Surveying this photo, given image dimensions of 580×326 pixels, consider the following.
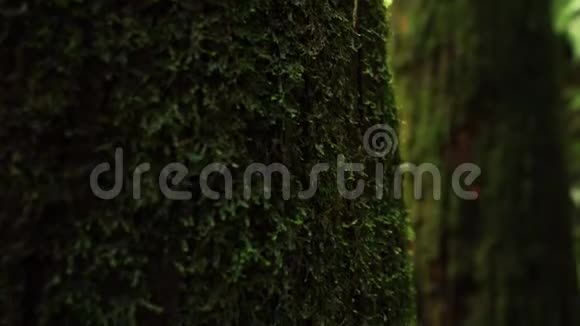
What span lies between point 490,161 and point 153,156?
6.32 feet

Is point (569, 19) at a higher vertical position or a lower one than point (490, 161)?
higher

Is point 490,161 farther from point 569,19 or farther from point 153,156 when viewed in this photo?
point 569,19

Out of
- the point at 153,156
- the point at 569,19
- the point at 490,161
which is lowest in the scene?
the point at 153,156

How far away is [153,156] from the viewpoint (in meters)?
0.81

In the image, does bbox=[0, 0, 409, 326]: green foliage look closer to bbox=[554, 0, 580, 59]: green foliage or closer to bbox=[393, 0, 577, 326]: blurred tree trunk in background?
bbox=[393, 0, 577, 326]: blurred tree trunk in background

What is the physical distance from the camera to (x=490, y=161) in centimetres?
247

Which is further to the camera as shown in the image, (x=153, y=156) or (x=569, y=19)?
(x=569, y=19)

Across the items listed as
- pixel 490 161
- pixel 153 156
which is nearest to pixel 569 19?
pixel 490 161

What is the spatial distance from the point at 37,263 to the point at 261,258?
0.29 metres

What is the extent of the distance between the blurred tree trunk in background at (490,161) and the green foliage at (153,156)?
1575 mm

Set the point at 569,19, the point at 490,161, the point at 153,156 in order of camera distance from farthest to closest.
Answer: the point at 569,19
the point at 490,161
the point at 153,156

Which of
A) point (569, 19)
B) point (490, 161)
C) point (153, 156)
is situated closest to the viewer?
point (153, 156)

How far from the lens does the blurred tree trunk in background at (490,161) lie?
2432mm

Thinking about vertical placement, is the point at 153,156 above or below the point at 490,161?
below
